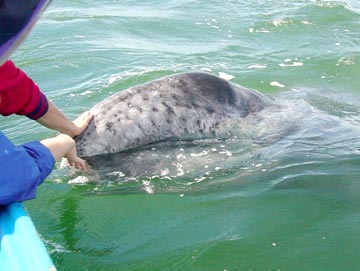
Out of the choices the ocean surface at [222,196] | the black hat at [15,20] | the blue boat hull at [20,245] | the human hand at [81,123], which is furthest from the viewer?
the human hand at [81,123]

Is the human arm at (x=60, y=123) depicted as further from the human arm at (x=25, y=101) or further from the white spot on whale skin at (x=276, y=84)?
the white spot on whale skin at (x=276, y=84)

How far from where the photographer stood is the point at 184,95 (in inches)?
214

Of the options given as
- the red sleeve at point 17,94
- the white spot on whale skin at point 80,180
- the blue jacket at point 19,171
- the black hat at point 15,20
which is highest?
the black hat at point 15,20

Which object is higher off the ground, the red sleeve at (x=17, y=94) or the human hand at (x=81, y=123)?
the red sleeve at (x=17, y=94)

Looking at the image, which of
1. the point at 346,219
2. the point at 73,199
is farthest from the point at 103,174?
the point at 346,219

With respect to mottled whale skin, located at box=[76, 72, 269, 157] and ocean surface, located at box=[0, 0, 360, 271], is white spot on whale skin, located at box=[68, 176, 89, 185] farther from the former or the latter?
mottled whale skin, located at box=[76, 72, 269, 157]

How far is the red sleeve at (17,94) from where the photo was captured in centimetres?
416

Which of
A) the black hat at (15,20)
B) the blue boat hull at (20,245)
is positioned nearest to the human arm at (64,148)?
the blue boat hull at (20,245)

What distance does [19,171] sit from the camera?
353 centimetres

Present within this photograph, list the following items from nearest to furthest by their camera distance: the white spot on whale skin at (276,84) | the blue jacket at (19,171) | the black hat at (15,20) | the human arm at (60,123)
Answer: the black hat at (15,20), the blue jacket at (19,171), the human arm at (60,123), the white spot on whale skin at (276,84)

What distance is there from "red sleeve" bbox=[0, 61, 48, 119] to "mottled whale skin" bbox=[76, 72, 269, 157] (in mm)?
597

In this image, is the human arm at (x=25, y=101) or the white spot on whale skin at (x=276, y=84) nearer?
the human arm at (x=25, y=101)

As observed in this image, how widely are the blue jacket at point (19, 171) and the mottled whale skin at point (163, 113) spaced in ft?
3.65

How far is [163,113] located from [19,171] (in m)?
2.01
